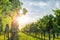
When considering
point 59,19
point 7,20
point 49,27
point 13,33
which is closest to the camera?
point 7,20

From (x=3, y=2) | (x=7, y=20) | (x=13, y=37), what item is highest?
(x=3, y=2)

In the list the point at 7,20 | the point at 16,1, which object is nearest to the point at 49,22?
the point at 16,1

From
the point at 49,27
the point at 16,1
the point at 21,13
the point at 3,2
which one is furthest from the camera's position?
the point at 49,27

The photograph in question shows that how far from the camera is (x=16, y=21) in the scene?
A: 48.9 metres

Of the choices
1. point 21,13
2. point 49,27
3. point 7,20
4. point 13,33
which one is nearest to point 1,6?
point 7,20

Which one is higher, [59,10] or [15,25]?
[59,10]

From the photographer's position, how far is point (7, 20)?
94.7 feet

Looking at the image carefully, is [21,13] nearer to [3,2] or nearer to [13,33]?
[13,33]

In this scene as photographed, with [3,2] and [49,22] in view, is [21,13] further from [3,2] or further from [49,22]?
[49,22]

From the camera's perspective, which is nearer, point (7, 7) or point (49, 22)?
point (7, 7)

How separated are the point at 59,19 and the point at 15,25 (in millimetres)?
13402

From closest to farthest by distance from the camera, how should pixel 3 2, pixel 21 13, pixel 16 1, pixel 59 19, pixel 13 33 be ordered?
pixel 3 2 → pixel 16 1 → pixel 13 33 → pixel 21 13 → pixel 59 19

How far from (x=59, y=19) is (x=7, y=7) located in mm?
31111

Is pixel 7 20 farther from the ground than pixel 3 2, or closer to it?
closer to it
